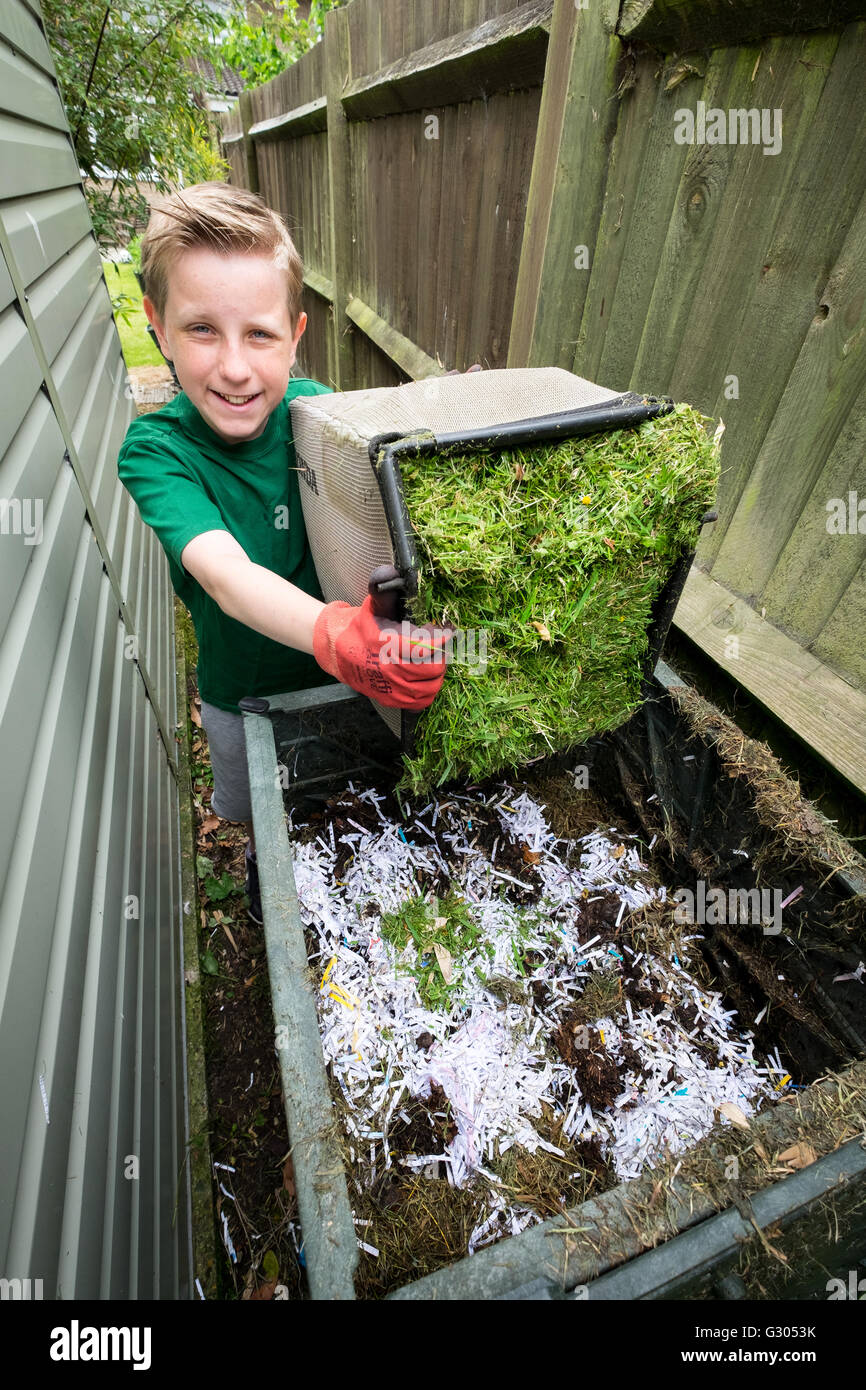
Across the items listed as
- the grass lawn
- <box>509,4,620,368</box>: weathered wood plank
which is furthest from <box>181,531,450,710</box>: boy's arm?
the grass lawn

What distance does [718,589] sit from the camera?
2.13m

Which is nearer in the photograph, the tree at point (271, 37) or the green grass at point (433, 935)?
the green grass at point (433, 935)

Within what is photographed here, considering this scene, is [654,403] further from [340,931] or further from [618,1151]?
[618,1151]

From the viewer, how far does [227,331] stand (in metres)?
1.43

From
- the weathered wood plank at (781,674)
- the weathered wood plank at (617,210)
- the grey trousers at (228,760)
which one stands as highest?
the weathered wood plank at (617,210)

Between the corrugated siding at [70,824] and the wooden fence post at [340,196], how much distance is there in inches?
113

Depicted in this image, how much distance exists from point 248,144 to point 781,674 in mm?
10068

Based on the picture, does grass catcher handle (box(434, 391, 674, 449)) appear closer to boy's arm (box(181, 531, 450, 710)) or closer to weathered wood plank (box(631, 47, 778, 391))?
boy's arm (box(181, 531, 450, 710))

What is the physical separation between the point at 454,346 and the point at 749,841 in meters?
3.25

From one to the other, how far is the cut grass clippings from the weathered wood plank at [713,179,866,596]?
449mm

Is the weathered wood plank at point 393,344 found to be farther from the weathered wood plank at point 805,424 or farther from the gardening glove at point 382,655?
the gardening glove at point 382,655

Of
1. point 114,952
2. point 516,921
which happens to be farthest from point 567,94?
point 114,952

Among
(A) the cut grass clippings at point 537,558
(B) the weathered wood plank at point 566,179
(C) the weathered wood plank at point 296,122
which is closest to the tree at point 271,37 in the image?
(C) the weathered wood plank at point 296,122

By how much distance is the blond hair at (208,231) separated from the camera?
137 cm
